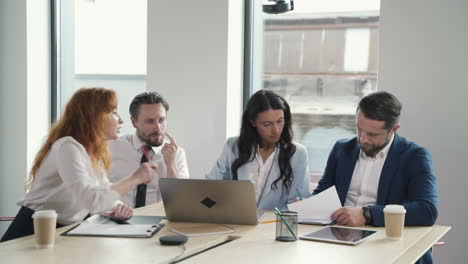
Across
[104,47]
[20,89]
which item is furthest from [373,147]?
[20,89]

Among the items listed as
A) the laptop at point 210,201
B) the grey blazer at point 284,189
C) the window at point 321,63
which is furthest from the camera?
the window at point 321,63

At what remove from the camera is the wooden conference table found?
2129 millimetres

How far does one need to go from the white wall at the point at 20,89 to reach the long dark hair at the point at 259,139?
244 centimetres

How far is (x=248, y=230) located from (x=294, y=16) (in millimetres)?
2316

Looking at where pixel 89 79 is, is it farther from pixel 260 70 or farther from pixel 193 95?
pixel 260 70

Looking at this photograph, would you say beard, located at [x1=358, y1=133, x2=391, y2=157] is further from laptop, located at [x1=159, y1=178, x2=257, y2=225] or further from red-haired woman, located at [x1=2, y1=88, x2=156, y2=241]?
red-haired woman, located at [x1=2, y1=88, x2=156, y2=241]

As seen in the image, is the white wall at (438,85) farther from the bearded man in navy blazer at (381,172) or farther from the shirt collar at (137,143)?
the shirt collar at (137,143)

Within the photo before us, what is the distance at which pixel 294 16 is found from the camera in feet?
14.9

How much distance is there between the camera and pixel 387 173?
3.02 m

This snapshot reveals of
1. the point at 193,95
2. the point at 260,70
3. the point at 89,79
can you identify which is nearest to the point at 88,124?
the point at 193,95

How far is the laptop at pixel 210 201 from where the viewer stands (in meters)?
2.66

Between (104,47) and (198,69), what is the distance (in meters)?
1.13

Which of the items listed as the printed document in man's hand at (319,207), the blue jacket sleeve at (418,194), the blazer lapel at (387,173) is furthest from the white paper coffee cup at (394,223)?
the blazer lapel at (387,173)

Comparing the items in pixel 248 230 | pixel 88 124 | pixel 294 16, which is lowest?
pixel 248 230
